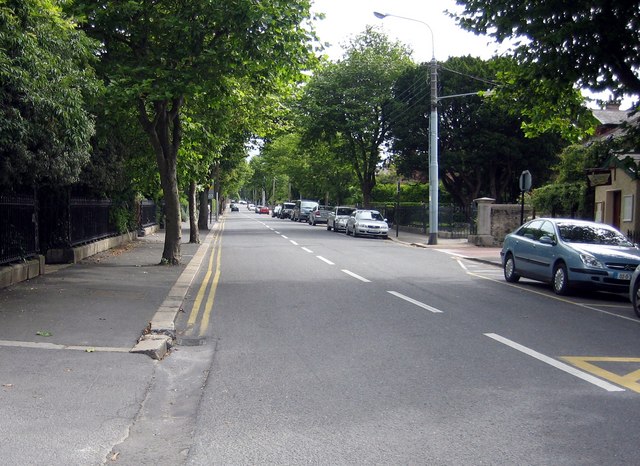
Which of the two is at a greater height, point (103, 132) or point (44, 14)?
point (44, 14)

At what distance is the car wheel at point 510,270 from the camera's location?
50.1ft

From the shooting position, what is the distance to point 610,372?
674cm

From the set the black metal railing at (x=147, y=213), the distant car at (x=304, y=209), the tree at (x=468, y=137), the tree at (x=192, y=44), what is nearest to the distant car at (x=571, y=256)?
the tree at (x=192, y=44)

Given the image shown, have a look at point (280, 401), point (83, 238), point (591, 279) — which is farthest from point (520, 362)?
point (83, 238)

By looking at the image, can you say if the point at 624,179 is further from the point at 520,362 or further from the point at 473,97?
the point at 473,97

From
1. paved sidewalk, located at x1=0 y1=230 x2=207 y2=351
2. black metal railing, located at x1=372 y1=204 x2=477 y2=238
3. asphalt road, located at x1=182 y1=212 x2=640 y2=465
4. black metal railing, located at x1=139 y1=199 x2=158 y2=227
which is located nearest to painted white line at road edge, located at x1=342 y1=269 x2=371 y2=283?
asphalt road, located at x1=182 y1=212 x2=640 y2=465

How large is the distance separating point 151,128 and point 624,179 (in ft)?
50.0

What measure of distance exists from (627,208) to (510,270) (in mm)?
8073

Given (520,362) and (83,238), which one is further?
(83,238)

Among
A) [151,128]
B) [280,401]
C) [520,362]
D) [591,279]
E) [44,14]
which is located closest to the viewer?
[280,401]

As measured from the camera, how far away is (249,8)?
12594mm

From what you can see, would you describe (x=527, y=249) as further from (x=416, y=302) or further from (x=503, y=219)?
(x=503, y=219)

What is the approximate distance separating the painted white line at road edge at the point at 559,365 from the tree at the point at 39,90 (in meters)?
6.88

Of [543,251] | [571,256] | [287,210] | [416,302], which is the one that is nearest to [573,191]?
[543,251]
